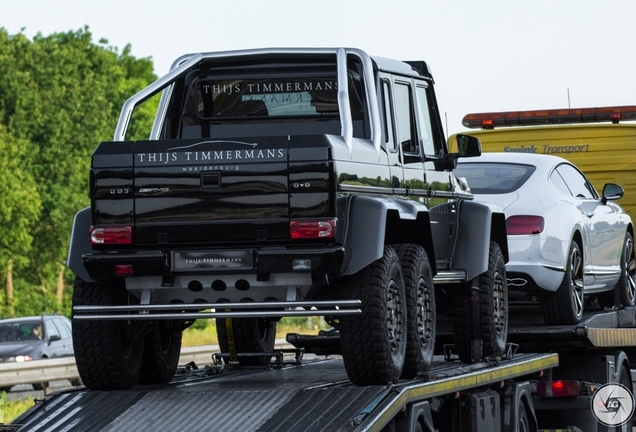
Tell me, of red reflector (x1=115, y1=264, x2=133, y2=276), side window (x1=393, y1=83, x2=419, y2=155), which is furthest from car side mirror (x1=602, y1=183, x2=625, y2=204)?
red reflector (x1=115, y1=264, x2=133, y2=276)

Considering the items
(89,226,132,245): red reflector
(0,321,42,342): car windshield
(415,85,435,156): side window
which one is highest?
(415,85,435,156): side window

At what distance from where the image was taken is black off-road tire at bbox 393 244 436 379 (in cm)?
888

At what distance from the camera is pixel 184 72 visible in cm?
966

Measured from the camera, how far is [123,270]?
8297 mm

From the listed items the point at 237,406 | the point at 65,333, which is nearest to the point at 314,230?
the point at 237,406

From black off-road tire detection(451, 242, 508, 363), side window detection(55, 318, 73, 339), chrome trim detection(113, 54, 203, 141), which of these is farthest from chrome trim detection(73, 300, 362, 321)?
side window detection(55, 318, 73, 339)

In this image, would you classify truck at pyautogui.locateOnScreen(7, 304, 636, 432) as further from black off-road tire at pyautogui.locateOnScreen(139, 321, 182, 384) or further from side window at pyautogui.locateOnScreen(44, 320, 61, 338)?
side window at pyautogui.locateOnScreen(44, 320, 61, 338)

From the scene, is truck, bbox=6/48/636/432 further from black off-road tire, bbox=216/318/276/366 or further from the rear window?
black off-road tire, bbox=216/318/276/366

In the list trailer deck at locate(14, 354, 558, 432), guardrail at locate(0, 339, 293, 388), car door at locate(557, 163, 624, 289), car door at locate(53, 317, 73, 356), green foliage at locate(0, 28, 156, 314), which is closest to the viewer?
trailer deck at locate(14, 354, 558, 432)

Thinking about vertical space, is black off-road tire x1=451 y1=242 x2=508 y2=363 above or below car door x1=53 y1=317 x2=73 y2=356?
above

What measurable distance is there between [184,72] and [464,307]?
2.56m

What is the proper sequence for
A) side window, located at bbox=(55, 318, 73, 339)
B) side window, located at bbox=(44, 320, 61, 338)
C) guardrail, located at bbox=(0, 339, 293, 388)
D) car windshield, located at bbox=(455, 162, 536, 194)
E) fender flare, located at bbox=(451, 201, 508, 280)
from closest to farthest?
fender flare, located at bbox=(451, 201, 508, 280)
car windshield, located at bbox=(455, 162, 536, 194)
guardrail, located at bbox=(0, 339, 293, 388)
side window, located at bbox=(44, 320, 61, 338)
side window, located at bbox=(55, 318, 73, 339)

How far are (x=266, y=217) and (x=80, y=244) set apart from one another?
1.27 metres
